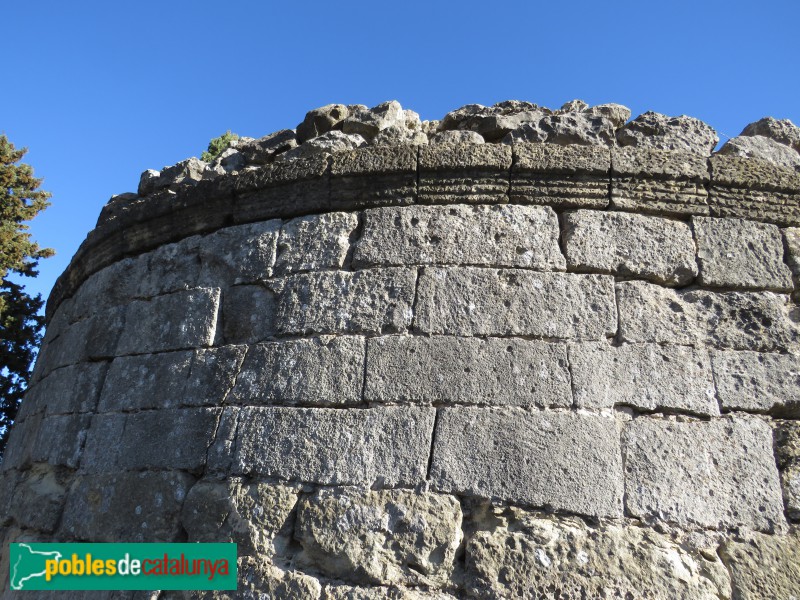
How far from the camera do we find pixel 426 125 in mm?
4488

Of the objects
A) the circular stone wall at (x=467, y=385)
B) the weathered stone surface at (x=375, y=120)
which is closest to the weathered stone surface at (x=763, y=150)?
the circular stone wall at (x=467, y=385)

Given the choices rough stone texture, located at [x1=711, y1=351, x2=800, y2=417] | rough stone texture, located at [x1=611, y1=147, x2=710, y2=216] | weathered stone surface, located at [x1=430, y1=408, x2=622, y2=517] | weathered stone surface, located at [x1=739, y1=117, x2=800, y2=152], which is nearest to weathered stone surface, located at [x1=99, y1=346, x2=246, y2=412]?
weathered stone surface, located at [x1=430, y1=408, x2=622, y2=517]

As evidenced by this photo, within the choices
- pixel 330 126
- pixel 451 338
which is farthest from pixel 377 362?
pixel 330 126

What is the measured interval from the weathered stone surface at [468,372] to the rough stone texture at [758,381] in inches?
33.5

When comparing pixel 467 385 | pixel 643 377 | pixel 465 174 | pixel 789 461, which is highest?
pixel 465 174

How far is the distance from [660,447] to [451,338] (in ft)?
3.83

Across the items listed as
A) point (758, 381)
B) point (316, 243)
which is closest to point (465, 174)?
point (316, 243)

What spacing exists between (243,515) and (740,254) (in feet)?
10.2

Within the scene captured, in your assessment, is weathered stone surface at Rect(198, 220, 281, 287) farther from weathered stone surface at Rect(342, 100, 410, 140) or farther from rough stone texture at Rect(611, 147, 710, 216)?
rough stone texture at Rect(611, 147, 710, 216)

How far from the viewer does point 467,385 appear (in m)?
3.12

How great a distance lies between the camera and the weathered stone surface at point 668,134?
3.80 m

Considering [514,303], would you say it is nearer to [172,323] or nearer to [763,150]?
[763,150]

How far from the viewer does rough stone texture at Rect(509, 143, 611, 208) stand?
3.54m

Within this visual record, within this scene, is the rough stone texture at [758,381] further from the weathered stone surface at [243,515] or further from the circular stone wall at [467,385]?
the weathered stone surface at [243,515]
